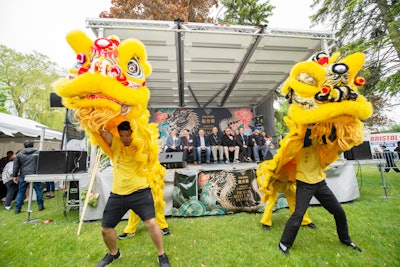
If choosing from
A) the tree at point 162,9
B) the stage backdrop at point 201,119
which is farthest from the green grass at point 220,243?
the tree at point 162,9

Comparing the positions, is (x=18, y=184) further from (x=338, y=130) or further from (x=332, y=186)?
(x=332, y=186)

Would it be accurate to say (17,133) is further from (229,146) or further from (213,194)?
(229,146)

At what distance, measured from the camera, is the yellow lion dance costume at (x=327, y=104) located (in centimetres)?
220

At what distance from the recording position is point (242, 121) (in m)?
11.4

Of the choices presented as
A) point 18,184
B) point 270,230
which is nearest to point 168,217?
point 270,230

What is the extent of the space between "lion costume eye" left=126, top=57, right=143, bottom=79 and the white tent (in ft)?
21.9

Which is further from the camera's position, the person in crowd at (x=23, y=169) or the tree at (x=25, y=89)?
the tree at (x=25, y=89)

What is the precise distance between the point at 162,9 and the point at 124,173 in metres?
13.5

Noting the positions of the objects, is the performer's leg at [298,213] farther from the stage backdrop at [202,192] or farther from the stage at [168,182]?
the stage at [168,182]

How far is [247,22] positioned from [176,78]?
28.7ft

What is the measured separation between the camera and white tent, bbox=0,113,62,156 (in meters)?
7.21

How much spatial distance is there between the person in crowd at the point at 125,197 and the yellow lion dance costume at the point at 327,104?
2.01 m

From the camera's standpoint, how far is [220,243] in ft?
10.0

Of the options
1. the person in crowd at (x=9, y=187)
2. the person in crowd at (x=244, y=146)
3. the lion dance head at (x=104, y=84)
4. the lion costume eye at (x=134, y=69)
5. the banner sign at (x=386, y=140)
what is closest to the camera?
the lion dance head at (x=104, y=84)
